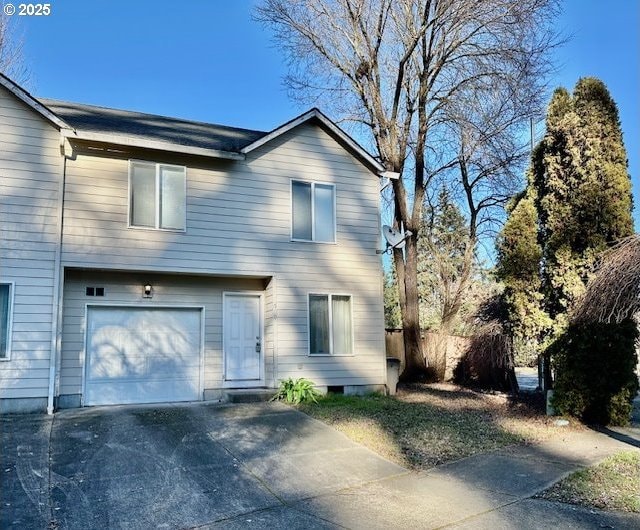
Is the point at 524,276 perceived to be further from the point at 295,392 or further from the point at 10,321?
the point at 10,321

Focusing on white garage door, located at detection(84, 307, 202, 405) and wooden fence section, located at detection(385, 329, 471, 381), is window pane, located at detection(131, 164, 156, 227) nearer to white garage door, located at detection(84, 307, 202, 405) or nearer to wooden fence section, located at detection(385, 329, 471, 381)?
white garage door, located at detection(84, 307, 202, 405)

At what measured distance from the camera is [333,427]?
28.7 feet

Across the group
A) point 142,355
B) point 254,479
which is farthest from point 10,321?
point 254,479

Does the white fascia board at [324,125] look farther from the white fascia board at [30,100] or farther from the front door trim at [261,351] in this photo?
the white fascia board at [30,100]

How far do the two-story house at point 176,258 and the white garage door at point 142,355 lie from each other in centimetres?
3

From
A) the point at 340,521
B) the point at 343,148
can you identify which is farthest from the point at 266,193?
the point at 340,521

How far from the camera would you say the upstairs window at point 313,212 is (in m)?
12.1

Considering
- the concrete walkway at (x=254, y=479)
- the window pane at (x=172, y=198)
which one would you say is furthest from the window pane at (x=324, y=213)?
the concrete walkway at (x=254, y=479)

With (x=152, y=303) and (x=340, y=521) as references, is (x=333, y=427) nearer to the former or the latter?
(x=340, y=521)

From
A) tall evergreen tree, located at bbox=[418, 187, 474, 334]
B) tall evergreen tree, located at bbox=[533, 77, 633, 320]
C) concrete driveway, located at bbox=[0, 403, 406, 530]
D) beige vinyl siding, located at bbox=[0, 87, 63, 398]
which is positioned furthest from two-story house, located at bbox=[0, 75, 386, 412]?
tall evergreen tree, located at bbox=[418, 187, 474, 334]

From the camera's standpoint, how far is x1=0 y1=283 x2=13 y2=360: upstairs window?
9344 millimetres

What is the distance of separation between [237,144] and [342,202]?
271cm

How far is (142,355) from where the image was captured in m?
10.9

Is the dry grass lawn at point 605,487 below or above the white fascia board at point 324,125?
below
